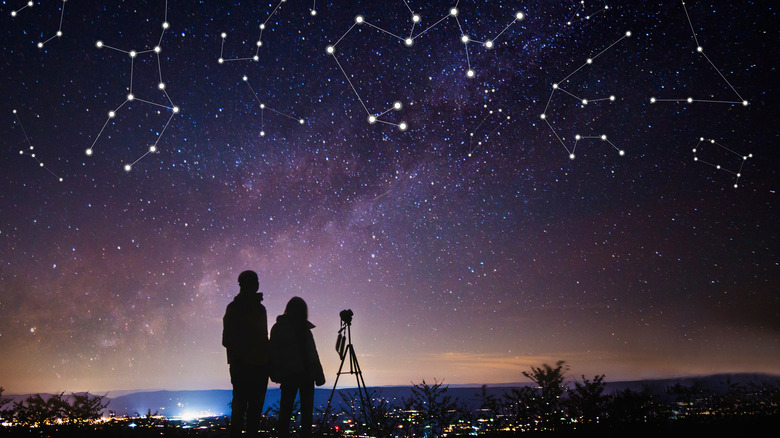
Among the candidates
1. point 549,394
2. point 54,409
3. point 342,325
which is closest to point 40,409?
point 54,409

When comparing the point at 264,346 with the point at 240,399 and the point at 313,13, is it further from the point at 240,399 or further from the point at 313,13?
the point at 313,13

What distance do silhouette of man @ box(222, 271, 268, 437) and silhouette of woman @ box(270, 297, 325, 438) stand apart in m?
0.24

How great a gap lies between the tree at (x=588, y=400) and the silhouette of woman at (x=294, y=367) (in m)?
4.32

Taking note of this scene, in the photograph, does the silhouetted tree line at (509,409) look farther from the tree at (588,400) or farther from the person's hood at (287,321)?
the person's hood at (287,321)

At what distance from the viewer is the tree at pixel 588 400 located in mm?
6469

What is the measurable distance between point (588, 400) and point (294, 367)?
4.78 meters

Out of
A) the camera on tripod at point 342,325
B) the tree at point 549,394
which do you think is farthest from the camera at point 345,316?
the tree at point 549,394

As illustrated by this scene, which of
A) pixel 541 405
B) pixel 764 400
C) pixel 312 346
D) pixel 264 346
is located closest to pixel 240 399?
pixel 264 346

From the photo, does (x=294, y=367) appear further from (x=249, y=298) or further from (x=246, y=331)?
(x=249, y=298)

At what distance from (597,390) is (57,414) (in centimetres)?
888

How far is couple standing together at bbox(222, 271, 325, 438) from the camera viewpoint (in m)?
4.05

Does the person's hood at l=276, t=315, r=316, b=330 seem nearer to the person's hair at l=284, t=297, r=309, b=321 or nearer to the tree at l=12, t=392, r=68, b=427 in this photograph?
the person's hair at l=284, t=297, r=309, b=321

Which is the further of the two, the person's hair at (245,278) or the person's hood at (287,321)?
the person's hood at (287,321)

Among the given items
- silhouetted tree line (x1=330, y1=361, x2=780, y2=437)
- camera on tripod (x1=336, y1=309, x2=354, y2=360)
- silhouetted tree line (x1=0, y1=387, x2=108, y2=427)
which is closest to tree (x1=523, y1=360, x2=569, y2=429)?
silhouetted tree line (x1=330, y1=361, x2=780, y2=437)
